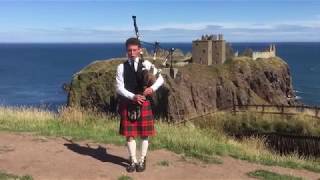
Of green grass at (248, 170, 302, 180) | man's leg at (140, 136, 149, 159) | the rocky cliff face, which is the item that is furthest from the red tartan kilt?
the rocky cliff face

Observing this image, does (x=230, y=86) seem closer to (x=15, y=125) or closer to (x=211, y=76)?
(x=211, y=76)

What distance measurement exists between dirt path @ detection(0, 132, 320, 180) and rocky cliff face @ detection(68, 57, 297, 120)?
43800mm

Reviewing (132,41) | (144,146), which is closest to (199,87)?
(144,146)

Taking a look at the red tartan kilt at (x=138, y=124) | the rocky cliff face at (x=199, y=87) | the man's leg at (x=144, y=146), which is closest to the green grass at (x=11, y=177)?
the red tartan kilt at (x=138, y=124)

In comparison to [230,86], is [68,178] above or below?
above

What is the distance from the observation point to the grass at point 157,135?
11.5 meters

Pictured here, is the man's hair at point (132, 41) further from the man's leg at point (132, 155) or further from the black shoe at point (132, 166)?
the black shoe at point (132, 166)

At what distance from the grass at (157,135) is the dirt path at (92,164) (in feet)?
1.31

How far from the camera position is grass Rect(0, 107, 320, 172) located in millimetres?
11547

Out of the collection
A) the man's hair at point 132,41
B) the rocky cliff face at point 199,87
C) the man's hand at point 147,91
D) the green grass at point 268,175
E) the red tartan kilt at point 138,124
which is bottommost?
the rocky cliff face at point 199,87

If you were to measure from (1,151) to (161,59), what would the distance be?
204 ft

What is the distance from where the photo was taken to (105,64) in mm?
76875

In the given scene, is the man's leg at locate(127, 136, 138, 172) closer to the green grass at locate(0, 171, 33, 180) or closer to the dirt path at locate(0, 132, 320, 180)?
the dirt path at locate(0, 132, 320, 180)

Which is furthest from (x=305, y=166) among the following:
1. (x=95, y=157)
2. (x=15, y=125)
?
(x=15, y=125)
